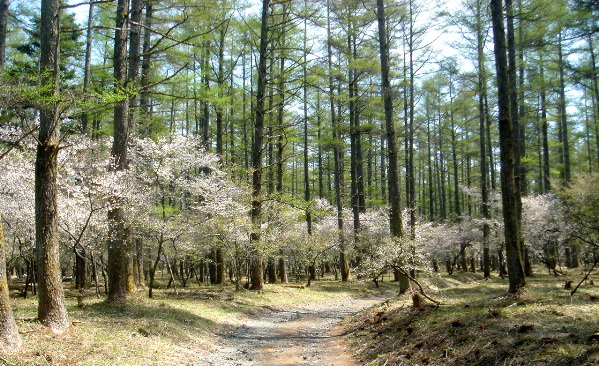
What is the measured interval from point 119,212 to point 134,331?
3.84m

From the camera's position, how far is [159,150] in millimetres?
16000

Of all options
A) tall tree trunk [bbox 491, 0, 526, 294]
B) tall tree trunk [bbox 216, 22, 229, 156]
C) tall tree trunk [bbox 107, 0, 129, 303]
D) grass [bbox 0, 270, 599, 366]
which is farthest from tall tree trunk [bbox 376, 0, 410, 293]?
tall tree trunk [bbox 216, 22, 229, 156]

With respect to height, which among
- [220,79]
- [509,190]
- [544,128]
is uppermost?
[220,79]

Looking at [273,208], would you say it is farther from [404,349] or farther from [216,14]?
[404,349]

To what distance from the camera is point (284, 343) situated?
7871 millimetres

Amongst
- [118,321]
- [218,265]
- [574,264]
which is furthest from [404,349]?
[574,264]

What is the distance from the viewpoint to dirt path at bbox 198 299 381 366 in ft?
21.3

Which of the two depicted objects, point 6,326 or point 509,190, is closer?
point 6,326

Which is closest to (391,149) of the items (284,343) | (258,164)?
(258,164)

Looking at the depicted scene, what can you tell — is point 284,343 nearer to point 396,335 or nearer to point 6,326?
point 396,335

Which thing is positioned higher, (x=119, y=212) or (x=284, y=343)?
(x=119, y=212)

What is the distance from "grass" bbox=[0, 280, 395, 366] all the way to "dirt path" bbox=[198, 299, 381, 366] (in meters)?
0.43

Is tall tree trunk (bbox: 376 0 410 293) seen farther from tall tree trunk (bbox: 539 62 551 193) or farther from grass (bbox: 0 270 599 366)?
tall tree trunk (bbox: 539 62 551 193)

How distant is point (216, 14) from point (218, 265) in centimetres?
1114
